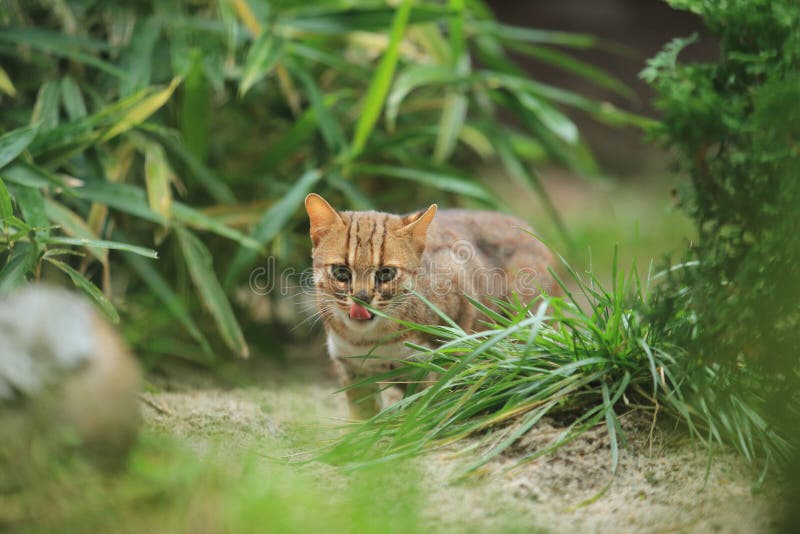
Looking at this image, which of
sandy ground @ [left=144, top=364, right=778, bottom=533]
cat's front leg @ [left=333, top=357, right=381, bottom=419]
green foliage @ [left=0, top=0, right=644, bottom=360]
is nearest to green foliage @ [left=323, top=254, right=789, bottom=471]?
sandy ground @ [left=144, top=364, right=778, bottom=533]

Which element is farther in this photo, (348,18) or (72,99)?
(348,18)

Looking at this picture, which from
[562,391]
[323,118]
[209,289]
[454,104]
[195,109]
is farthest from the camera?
[454,104]

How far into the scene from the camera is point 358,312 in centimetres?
332

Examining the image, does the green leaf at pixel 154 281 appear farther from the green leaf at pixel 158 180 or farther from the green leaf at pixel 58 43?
the green leaf at pixel 58 43

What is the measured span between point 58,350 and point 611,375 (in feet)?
6.32

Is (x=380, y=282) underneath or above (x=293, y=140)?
underneath

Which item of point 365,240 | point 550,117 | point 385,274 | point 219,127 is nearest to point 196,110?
point 219,127

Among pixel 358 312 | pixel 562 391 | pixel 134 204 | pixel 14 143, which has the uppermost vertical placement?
pixel 14 143

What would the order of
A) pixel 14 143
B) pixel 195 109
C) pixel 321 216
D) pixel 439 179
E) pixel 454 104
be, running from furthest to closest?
pixel 454 104
pixel 439 179
pixel 195 109
pixel 14 143
pixel 321 216

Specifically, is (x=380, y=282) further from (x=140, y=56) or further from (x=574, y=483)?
(x=140, y=56)

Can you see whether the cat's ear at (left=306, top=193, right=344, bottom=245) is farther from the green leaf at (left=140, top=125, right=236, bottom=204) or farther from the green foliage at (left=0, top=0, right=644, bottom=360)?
the green leaf at (left=140, top=125, right=236, bottom=204)

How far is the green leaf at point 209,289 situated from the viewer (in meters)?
4.25

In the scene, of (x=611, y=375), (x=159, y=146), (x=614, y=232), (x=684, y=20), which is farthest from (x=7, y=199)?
(x=684, y=20)

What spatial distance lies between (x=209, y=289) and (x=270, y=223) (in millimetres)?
528
